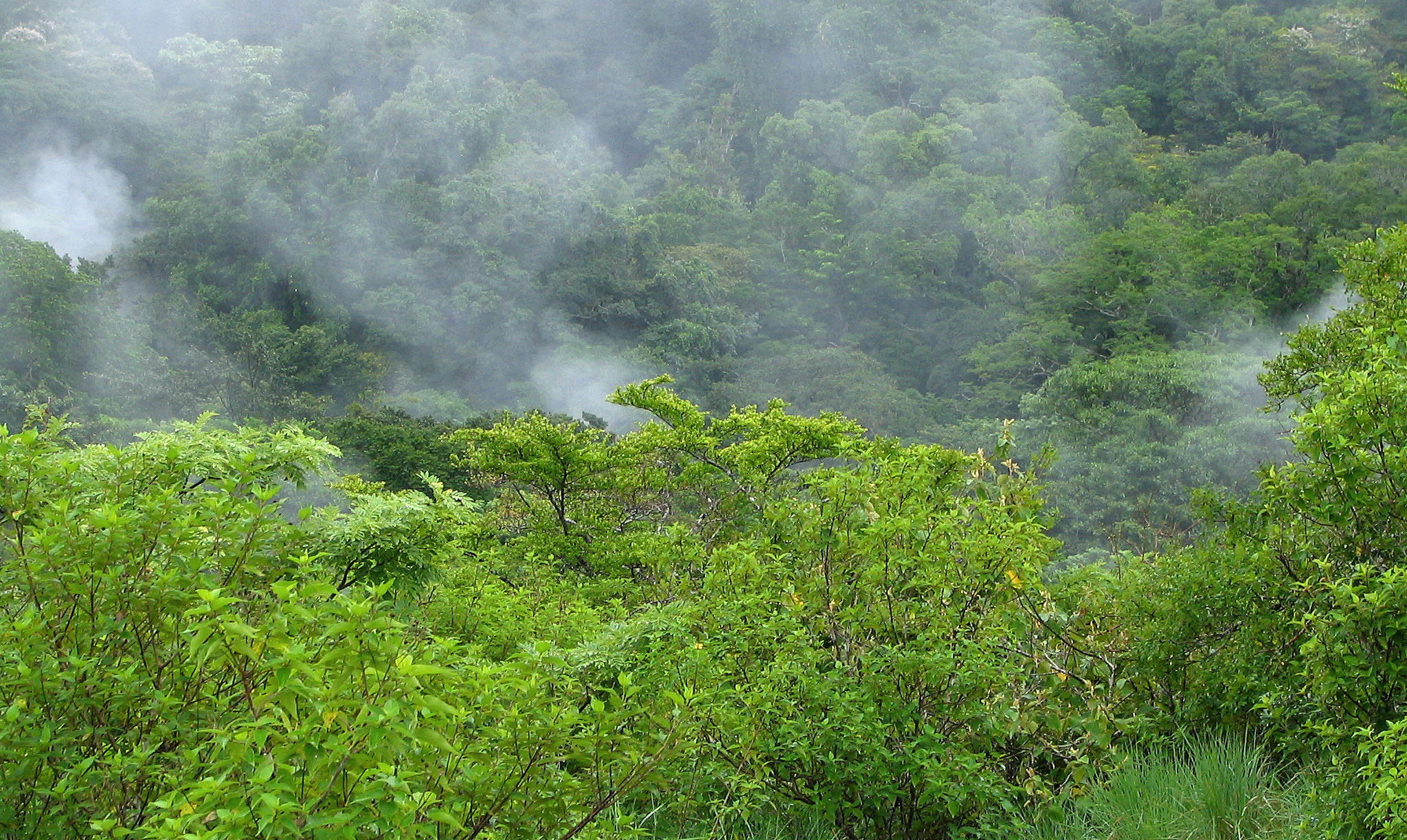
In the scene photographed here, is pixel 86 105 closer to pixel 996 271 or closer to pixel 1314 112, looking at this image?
pixel 996 271

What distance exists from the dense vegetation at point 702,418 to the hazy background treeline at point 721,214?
0.60 ft

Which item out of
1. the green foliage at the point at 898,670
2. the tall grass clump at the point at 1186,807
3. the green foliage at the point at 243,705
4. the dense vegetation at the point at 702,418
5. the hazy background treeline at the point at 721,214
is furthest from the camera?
the hazy background treeline at the point at 721,214

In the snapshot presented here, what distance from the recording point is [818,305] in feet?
132

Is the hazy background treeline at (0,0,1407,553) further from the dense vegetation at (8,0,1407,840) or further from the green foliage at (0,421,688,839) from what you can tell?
the green foliage at (0,421,688,839)

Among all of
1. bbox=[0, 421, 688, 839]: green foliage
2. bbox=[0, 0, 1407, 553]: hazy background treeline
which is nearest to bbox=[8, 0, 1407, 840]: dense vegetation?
bbox=[0, 421, 688, 839]: green foliage

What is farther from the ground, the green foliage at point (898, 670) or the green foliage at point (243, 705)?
the green foliage at point (898, 670)

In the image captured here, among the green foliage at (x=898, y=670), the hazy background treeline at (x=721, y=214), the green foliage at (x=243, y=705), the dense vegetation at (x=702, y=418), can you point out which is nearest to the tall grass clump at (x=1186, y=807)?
the dense vegetation at (x=702, y=418)

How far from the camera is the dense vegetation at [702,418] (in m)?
2.31

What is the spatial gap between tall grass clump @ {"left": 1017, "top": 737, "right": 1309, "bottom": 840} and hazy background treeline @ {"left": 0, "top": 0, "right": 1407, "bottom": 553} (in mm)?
16094

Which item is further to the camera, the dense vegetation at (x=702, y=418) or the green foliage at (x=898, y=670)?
the green foliage at (x=898, y=670)

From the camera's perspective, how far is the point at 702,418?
14.2 m

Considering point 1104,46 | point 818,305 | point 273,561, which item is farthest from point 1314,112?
point 273,561

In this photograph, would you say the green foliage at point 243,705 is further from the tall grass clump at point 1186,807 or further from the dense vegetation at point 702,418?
the tall grass clump at point 1186,807

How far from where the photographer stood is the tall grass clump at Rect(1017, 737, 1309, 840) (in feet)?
10.2
